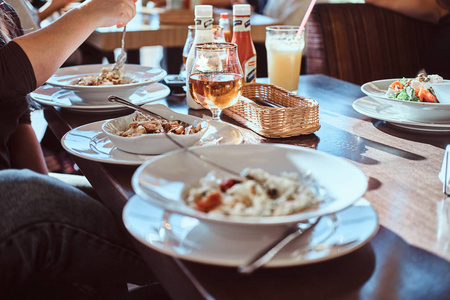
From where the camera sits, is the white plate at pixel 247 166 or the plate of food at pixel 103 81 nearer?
the white plate at pixel 247 166

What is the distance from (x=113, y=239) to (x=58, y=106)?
61 cm

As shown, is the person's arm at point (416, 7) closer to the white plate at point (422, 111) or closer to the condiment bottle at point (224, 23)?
the condiment bottle at point (224, 23)

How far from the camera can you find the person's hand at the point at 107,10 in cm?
123

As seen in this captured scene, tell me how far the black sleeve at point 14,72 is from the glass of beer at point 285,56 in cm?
71

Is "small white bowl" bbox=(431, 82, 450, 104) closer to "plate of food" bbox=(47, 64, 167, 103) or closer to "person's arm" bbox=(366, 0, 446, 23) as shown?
"plate of food" bbox=(47, 64, 167, 103)

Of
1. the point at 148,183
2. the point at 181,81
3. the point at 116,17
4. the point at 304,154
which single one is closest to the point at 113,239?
the point at 148,183

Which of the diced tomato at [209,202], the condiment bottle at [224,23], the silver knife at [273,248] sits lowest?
the silver knife at [273,248]

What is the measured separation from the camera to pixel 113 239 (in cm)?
80

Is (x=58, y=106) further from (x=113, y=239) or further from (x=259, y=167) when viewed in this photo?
(x=259, y=167)

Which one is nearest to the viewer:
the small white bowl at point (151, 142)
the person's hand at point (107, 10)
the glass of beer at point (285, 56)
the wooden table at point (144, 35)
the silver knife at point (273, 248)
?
the silver knife at point (273, 248)

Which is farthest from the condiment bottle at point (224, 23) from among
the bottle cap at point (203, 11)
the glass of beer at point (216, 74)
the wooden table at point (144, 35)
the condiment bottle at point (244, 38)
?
the wooden table at point (144, 35)

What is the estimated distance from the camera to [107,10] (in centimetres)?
124

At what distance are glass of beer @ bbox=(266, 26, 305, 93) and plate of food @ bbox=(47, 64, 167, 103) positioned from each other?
0.34 meters

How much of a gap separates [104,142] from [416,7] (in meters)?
1.95
